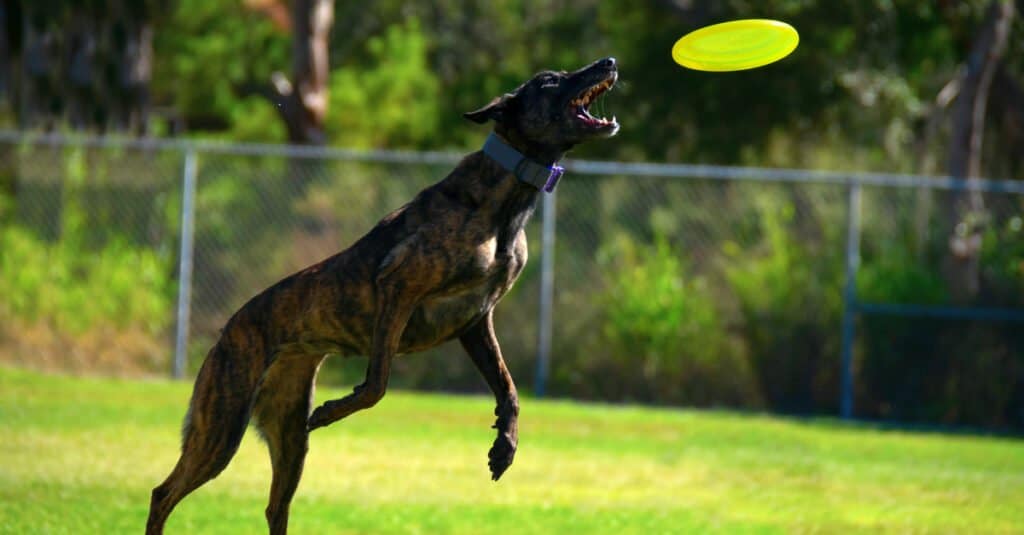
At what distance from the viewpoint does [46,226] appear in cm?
1597

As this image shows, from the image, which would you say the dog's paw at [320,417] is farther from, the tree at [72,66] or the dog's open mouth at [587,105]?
the tree at [72,66]

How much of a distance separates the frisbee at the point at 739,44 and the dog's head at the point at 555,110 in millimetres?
1090

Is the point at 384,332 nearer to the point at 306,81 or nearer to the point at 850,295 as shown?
the point at 850,295

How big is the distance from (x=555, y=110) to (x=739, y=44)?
56.8 inches

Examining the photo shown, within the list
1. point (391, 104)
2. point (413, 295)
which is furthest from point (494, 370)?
A: point (391, 104)

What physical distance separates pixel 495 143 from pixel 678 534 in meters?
2.76

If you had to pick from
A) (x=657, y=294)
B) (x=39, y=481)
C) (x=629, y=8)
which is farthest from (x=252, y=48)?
(x=39, y=481)

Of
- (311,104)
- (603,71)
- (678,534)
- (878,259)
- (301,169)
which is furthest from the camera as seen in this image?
(311,104)

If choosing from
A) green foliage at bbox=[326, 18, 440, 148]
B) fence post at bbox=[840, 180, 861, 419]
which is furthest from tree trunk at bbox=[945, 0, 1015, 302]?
green foliage at bbox=[326, 18, 440, 148]

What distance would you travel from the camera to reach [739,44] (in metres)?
7.05

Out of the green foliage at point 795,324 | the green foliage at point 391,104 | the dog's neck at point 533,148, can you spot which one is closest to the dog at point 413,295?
the dog's neck at point 533,148

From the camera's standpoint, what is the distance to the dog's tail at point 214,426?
611cm

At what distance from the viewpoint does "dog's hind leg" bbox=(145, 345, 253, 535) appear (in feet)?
20.0

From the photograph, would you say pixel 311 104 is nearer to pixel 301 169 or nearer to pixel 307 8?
pixel 307 8
